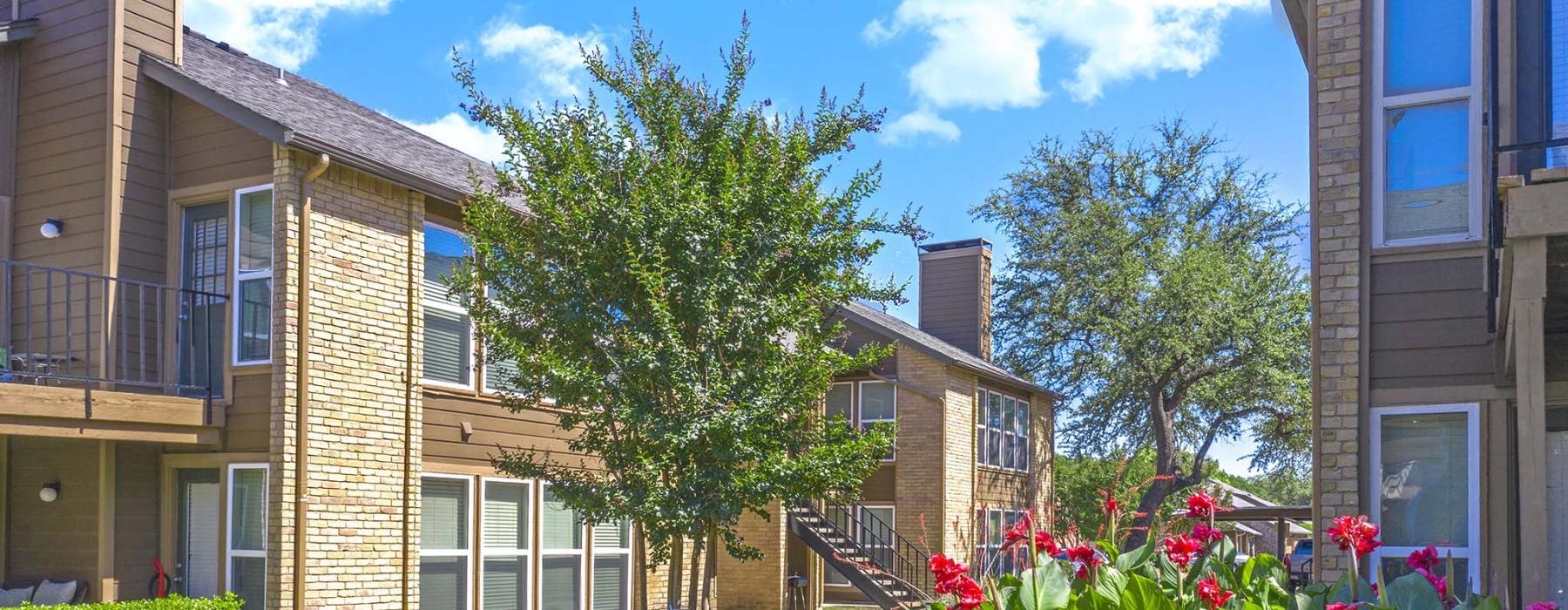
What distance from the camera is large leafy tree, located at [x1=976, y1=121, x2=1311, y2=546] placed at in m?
29.8

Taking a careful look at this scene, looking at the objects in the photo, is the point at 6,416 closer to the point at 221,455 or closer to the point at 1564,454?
the point at 221,455


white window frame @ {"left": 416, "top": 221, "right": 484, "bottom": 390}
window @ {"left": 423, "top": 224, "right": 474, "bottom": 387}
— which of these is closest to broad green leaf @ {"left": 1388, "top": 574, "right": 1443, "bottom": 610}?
white window frame @ {"left": 416, "top": 221, "right": 484, "bottom": 390}

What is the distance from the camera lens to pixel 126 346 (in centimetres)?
1189

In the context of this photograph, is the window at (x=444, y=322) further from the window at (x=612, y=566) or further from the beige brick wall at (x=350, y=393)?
the window at (x=612, y=566)

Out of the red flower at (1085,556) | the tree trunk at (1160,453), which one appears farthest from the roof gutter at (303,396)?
the tree trunk at (1160,453)

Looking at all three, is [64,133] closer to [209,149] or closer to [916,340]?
[209,149]

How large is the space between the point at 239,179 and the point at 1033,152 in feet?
87.6

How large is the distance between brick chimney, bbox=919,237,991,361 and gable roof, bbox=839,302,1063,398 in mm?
895

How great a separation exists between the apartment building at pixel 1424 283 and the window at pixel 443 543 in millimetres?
8552

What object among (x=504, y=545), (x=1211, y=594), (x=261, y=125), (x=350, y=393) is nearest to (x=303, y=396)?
(x=350, y=393)

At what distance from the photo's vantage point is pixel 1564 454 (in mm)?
8461

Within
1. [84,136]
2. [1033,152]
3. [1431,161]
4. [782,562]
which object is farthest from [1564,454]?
[1033,152]

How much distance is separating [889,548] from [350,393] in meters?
12.7

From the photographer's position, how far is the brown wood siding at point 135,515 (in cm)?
1199
